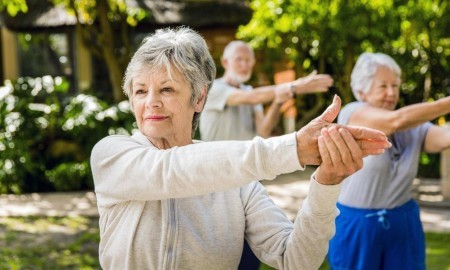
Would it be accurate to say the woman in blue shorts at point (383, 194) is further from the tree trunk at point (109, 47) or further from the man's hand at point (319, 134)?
the tree trunk at point (109, 47)

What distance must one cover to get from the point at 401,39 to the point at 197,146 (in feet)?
31.5

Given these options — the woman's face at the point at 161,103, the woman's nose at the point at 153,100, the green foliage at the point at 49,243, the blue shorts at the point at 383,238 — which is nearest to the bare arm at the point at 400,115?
the blue shorts at the point at 383,238

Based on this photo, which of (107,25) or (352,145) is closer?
(352,145)

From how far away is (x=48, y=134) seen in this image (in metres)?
10.4

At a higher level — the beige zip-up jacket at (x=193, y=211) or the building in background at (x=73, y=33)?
the building in background at (x=73, y=33)

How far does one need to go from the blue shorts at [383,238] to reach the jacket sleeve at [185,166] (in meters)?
1.86

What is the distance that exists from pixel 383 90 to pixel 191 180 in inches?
81.4

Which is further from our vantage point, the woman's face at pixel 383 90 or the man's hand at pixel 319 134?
the woman's face at pixel 383 90

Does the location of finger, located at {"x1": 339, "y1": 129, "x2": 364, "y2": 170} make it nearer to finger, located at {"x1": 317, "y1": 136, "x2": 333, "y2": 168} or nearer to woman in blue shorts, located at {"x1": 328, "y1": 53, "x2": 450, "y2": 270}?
finger, located at {"x1": 317, "y1": 136, "x2": 333, "y2": 168}

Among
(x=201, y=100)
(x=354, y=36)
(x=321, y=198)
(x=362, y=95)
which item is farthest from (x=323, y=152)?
(x=354, y=36)

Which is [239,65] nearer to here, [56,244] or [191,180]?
[56,244]

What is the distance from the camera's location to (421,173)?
416 inches

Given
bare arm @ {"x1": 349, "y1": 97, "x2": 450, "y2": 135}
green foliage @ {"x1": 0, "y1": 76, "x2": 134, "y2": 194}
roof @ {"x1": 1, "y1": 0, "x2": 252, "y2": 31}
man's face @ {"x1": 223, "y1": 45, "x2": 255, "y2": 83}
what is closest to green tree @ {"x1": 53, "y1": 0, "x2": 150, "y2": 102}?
roof @ {"x1": 1, "y1": 0, "x2": 252, "y2": 31}

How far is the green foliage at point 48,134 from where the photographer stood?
9.67 meters
